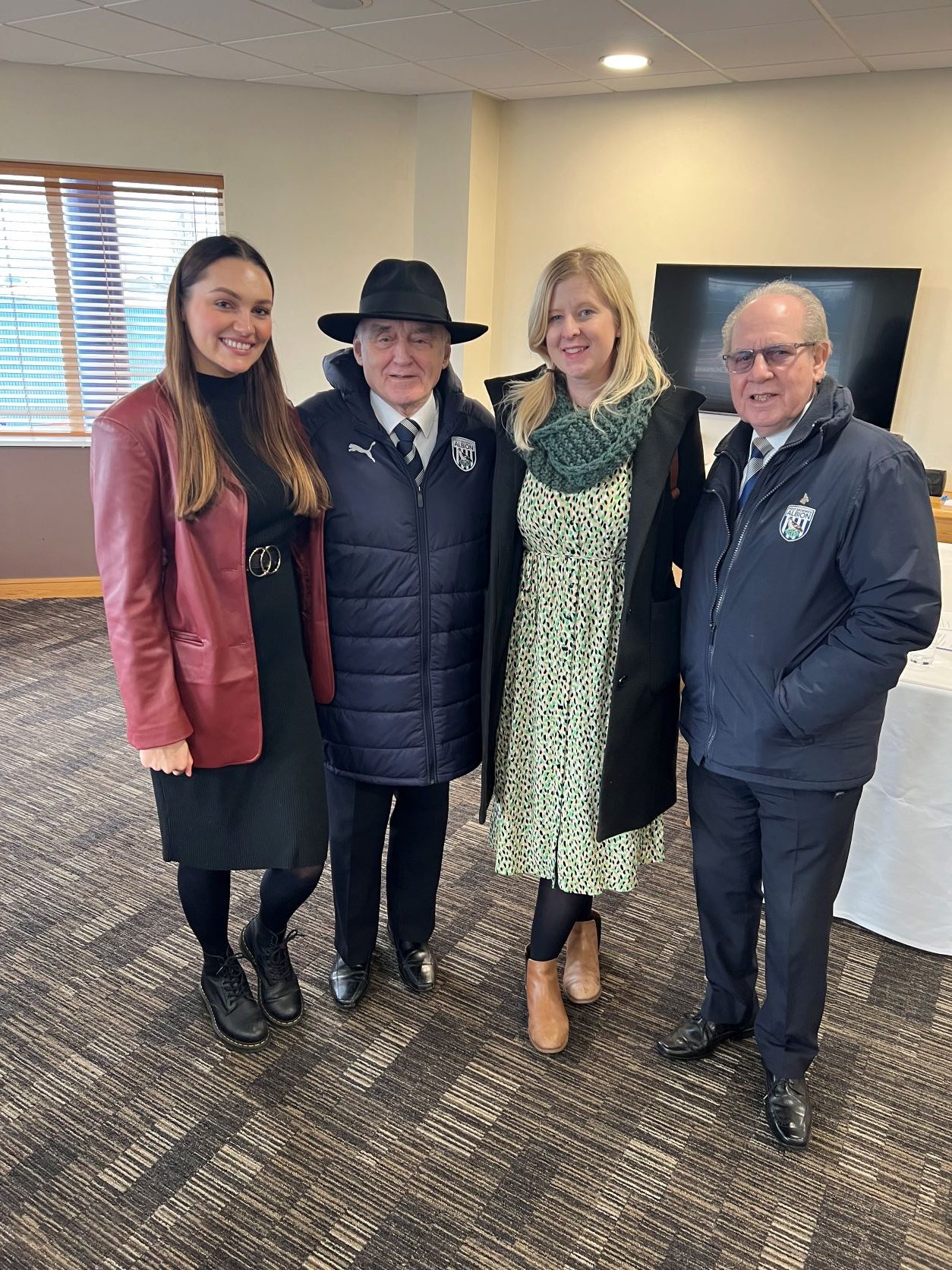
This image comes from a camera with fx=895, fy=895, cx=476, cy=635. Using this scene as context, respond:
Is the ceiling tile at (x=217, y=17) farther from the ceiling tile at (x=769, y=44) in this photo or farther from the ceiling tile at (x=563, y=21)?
the ceiling tile at (x=769, y=44)

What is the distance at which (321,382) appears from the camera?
509cm

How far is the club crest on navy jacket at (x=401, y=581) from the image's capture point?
5.66ft

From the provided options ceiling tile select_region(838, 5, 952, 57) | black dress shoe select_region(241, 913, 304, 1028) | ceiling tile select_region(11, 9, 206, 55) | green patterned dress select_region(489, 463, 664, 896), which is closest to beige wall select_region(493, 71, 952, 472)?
ceiling tile select_region(838, 5, 952, 57)

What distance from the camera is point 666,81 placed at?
421cm

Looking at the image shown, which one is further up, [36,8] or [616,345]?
[36,8]

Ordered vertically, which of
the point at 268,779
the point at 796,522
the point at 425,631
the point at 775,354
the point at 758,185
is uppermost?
the point at 758,185

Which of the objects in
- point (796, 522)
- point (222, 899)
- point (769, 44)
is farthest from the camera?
point (769, 44)

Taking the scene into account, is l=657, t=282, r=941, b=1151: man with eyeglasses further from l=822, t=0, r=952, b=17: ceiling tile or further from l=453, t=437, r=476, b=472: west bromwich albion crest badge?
l=822, t=0, r=952, b=17: ceiling tile

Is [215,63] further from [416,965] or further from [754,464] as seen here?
[416,965]

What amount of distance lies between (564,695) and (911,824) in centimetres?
107

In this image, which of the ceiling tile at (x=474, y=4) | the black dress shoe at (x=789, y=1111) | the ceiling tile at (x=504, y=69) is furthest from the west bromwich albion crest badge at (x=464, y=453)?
the ceiling tile at (x=504, y=69)

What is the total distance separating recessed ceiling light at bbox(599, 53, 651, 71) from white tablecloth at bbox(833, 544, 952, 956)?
9.44 feet

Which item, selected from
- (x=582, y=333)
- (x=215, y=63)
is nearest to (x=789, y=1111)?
(x=582, y=333)

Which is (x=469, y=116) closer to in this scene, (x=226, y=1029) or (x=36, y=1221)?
(x=226, y=1029)
